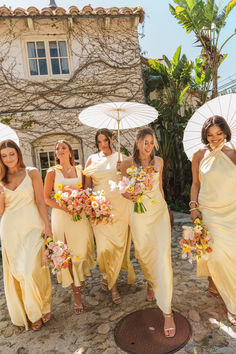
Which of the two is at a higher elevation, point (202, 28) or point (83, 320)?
point (202, 28)

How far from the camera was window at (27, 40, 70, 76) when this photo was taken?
8.39m

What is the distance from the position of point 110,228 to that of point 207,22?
7.84 m

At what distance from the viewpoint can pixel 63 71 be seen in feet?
28.2

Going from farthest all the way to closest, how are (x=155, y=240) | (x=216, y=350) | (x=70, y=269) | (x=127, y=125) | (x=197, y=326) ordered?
(x=127, y=125) < (x=70, y=269) < (x=155, y=240) < (x=197, y=326) < (x=216, y=350)

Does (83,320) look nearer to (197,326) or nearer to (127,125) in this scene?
(197,326)

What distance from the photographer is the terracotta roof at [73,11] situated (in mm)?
7597

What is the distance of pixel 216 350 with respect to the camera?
103 inches

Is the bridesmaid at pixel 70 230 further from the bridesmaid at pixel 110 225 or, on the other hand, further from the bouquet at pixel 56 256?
the bouquet at pixel 56 256

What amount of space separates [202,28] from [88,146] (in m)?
5.64

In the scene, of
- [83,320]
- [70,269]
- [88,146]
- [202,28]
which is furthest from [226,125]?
[202,28]

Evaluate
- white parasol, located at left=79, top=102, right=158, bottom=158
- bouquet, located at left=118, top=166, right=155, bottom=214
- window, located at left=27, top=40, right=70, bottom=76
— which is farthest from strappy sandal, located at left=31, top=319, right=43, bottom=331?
window, located at left=27, top=40, right=70, bottom=76

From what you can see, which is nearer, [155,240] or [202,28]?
[155,240]

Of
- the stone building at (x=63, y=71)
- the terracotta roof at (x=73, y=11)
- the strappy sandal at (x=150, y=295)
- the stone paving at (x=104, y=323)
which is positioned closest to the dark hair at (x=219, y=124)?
the stone paving at (x=104, y=323)

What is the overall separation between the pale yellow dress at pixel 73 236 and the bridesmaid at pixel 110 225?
0.18m
